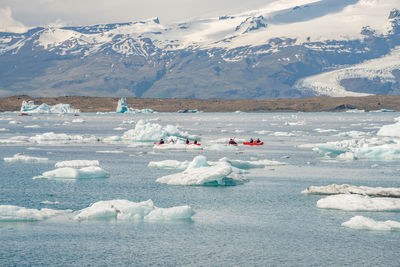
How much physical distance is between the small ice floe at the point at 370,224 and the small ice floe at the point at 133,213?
726 cm

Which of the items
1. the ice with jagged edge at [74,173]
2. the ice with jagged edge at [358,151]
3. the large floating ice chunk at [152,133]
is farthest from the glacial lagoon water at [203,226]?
the large floating ice chunk at [152,133]

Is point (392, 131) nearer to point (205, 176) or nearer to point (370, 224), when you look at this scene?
point (205, 176)

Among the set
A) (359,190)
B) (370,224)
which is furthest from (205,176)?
(370,224)

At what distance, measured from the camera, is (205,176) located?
34.6m

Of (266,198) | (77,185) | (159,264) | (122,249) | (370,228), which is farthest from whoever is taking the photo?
(77,185)

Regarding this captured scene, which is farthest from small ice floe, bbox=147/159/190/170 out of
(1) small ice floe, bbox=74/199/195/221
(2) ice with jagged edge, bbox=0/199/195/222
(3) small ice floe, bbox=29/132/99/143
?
(3) small ice floe, bbox=29/132/99/143

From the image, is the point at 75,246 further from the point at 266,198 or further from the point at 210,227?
the point at 266,198

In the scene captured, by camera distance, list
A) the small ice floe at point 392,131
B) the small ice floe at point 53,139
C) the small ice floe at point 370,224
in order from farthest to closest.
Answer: the small ice floe at point 392,131, the small ice floe at point 53,139, the small ice floe at point 370,224

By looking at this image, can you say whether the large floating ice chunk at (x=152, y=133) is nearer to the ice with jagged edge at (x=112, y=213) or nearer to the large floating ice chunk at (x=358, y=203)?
the large floating ice chunk at (x=358, y=203)

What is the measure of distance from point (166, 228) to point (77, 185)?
487 inches

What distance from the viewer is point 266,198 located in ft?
105

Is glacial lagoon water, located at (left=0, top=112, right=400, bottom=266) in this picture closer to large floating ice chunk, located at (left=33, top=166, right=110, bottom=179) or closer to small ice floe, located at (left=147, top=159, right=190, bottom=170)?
large floating ice chunk, located at (left=33, top=166, right=110, bottom=179)

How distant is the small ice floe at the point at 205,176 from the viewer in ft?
112

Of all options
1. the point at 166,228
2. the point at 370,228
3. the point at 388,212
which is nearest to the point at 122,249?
the point at 166,228
